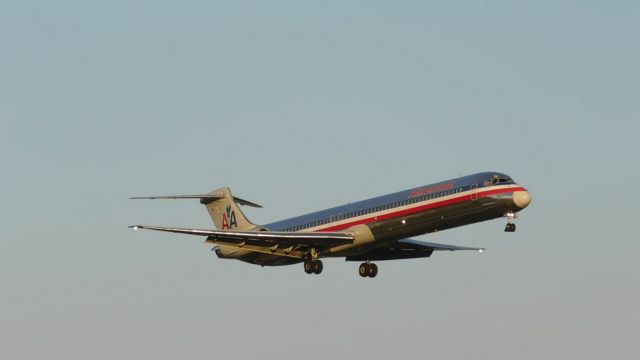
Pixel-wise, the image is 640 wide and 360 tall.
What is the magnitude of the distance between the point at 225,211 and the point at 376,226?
1418 centimetres

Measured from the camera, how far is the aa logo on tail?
73188mm

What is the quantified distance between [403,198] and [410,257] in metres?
8.47

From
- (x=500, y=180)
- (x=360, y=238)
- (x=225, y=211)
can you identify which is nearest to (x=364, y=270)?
(x=360, y=238)

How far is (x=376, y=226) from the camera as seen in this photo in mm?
62344

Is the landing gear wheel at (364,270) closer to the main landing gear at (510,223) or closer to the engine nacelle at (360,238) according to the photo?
the engine nacelle at (360,238)

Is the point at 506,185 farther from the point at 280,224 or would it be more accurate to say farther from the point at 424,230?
the point at 280,224

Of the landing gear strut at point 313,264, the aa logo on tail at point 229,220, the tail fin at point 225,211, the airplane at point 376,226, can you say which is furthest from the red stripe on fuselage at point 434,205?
the aa logo on tail at point 229,220

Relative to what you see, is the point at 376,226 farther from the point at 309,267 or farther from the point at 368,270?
the point at 368,270

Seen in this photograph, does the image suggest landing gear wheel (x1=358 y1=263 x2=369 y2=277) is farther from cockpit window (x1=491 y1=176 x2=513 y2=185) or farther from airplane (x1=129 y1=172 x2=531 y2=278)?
cockpit window (x1=491 y1=176 x2=513 y2=185)

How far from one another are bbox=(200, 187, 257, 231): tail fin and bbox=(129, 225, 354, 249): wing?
691 centimetres

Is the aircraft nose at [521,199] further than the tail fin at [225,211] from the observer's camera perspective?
No

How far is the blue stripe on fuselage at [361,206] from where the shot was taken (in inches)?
2377

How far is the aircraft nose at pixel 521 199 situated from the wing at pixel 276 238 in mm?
8615

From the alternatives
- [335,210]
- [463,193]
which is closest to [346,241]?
[335,210]
